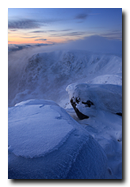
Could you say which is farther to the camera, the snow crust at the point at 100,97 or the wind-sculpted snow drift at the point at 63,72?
the wind-sculpted snow drift at the point at 63,72

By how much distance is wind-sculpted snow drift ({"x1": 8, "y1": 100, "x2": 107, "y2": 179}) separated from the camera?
95 centimetres

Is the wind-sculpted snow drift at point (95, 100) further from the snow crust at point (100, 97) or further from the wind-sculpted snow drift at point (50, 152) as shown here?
the wind-sculpted snow drift at point (50, 152)

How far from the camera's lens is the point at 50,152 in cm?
105

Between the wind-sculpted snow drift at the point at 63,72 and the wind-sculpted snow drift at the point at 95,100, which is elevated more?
the wind-sculpted snow drift at the point at 63,72

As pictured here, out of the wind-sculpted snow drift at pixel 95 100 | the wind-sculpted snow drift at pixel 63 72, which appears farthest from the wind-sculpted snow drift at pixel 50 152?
the wind-sculpted snow drift at pixel 63 72

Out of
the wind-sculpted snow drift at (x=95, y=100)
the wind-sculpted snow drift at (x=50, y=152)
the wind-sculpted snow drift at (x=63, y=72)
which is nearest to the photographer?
the wind-sculpted snow drift at (x=50, y=152)

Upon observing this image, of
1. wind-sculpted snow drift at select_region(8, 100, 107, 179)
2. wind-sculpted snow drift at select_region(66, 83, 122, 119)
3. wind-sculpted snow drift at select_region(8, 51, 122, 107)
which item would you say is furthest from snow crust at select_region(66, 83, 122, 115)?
Result: wind-sculpted snow drift at select_region(8, 51, 122, 107)

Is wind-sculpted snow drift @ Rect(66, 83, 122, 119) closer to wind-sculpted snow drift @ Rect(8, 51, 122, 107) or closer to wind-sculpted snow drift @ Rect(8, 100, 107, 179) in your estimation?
wind-sculpted snow drift @ Rect(8, 100, 107, 179)

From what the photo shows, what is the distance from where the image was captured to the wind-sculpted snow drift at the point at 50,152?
0.95 meters

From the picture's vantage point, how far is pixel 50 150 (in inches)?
41.7

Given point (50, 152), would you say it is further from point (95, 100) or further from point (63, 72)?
point (63, 72)

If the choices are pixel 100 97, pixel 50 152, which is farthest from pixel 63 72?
pixel 50 152
